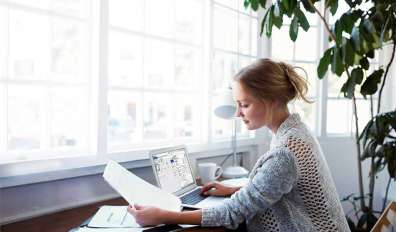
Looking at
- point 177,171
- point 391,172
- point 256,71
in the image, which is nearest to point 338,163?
point 391,172

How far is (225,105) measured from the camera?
2.15 m

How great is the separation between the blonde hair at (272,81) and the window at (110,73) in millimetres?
734

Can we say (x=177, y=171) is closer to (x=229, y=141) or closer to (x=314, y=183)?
(x=314, y=183)

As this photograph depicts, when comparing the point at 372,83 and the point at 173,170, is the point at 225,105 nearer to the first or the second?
the point at 173,170

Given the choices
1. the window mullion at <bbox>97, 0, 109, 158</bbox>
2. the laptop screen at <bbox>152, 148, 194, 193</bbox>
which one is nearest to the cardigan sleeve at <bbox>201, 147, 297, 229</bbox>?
the laptop screen at <bbox>152, 148, 194, 193</bbox>

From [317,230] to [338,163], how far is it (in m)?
2.35

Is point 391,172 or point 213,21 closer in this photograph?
point 391,172

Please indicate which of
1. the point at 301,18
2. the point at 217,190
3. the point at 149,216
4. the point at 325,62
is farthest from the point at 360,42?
the point at 149,216

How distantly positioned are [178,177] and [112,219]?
472mm

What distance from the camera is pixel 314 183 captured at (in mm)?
1218

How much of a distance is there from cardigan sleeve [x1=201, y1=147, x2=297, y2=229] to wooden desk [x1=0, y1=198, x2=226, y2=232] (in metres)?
0.05

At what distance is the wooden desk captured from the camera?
130 cm

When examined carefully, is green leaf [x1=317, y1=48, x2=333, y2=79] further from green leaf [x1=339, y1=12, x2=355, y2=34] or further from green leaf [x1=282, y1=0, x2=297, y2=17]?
green leaf [x1=282, y1=0, x2=297, y2=17]

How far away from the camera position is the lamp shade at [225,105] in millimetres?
2143
